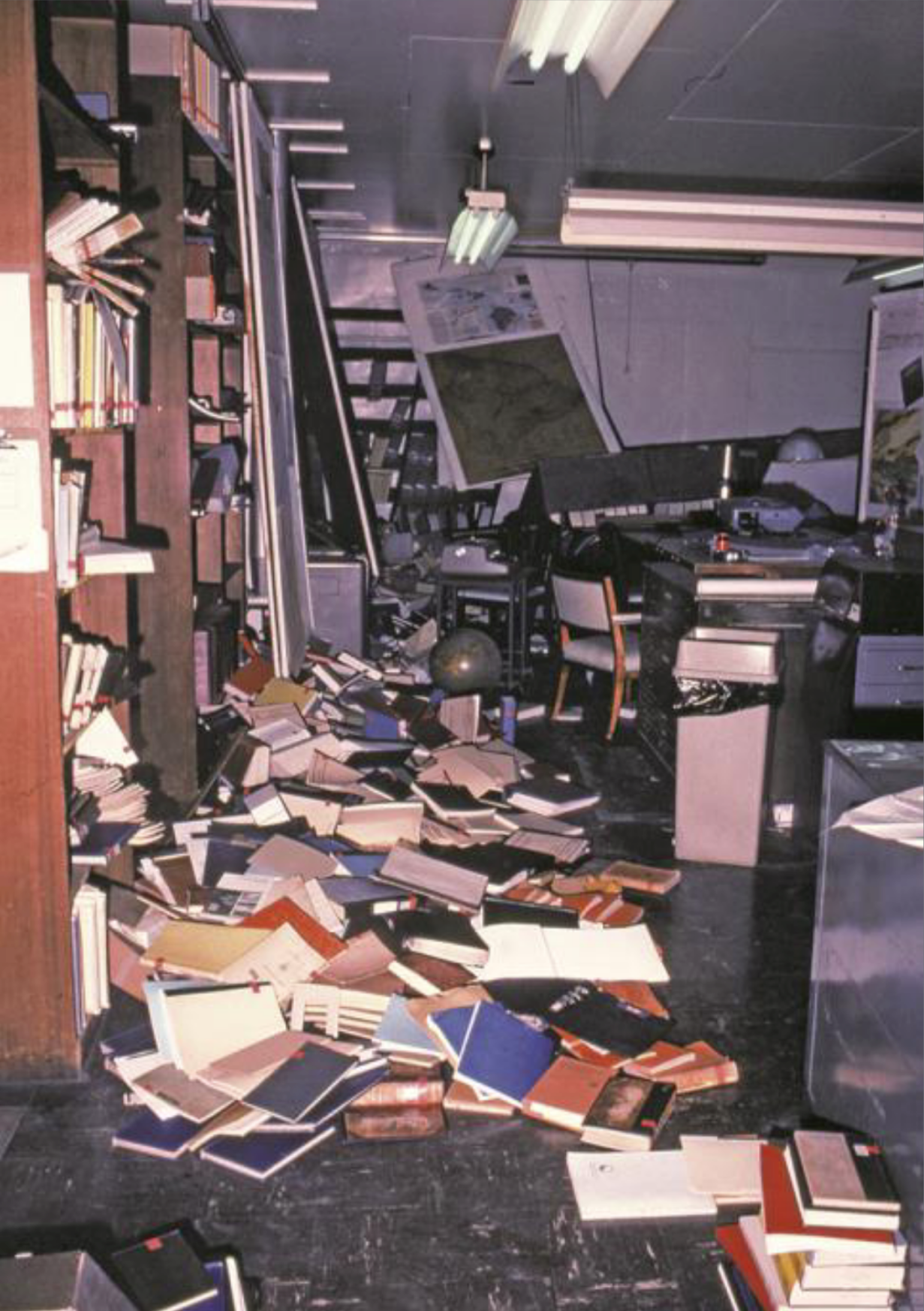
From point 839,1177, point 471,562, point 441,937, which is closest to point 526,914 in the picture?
point 441,937

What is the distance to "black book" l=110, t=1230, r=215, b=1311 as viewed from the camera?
2105 millimetres

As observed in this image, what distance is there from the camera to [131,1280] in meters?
2.15

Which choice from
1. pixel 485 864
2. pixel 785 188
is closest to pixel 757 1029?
pixel 485 864

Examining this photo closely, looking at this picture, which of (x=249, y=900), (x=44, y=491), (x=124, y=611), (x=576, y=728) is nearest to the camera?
(x=44, y=491)

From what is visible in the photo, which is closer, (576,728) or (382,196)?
(576,728)

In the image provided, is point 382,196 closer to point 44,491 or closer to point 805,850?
point 805,850

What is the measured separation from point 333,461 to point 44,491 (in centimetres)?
529

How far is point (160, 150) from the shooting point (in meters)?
4.29

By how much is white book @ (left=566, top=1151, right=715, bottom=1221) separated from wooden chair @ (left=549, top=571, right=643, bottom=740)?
3.36m

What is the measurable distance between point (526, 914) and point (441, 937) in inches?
14.2

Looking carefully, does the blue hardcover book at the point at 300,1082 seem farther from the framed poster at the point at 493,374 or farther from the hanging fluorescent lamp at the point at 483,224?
the framed poster at the point at 493,374

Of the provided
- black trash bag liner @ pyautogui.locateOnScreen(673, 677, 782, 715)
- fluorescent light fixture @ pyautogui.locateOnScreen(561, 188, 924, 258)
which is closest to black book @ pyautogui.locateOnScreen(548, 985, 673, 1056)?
black trash bag liner @ pyautogui.locateOnScreen(673, 677, 782, 715)

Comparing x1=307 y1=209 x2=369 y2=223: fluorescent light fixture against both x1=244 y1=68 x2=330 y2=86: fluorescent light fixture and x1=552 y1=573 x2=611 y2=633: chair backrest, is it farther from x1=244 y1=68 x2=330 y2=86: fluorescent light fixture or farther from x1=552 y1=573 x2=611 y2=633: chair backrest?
x1=552 y1=573 x2=611 y2=633: chair backrest

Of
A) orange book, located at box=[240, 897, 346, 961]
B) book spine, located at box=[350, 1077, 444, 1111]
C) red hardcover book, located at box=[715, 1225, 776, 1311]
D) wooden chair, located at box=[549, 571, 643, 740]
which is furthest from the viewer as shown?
wooden chair, located at box=[549, 571, 643, 740]
